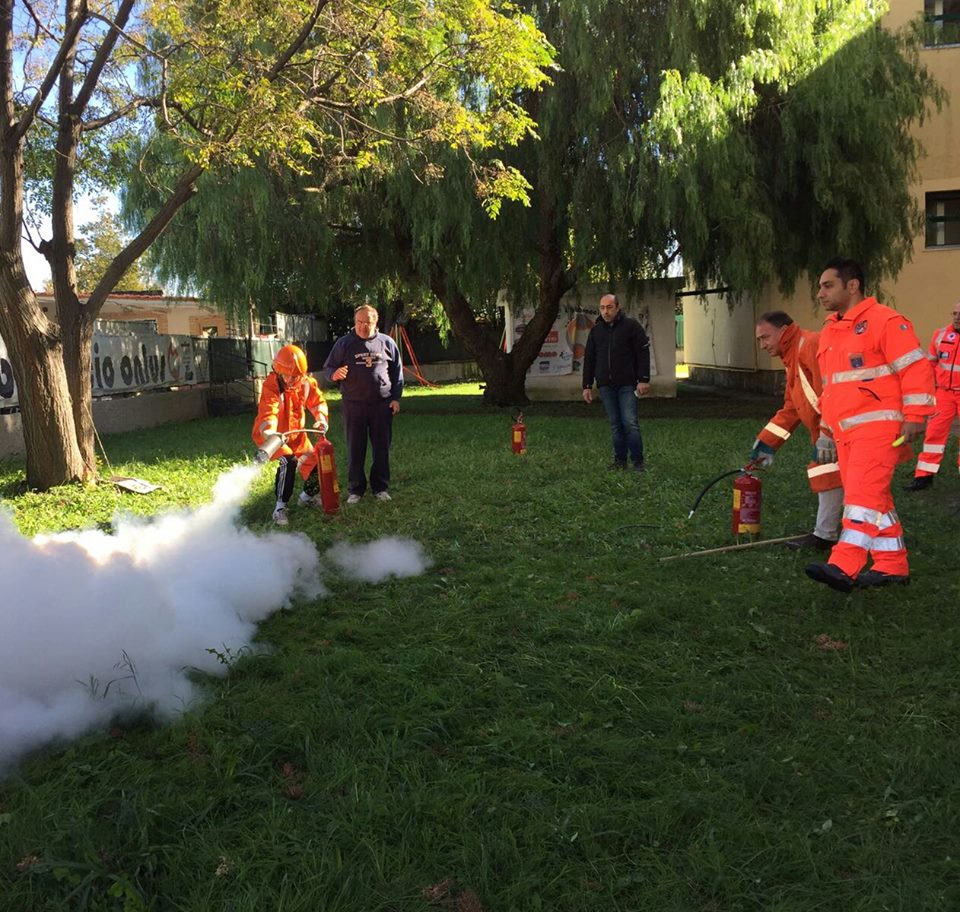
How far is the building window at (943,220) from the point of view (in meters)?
18.0

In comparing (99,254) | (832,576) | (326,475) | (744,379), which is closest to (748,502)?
(832,576)

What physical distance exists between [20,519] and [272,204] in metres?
9.61

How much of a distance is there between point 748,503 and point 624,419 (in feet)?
11.0

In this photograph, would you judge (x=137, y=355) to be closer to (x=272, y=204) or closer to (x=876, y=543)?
(x=272, y=204)

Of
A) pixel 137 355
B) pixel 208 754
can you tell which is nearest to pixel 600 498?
pixel 208 754

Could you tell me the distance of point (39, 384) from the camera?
846cm

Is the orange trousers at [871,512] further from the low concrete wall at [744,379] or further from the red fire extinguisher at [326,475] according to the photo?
the low concrete wall at [744,379]

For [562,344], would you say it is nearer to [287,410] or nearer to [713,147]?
[713,147]

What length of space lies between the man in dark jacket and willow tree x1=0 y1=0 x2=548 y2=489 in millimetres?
2959

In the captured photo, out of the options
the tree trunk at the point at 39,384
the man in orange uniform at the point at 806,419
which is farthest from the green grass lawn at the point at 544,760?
the tree trunk at the point at 39,384

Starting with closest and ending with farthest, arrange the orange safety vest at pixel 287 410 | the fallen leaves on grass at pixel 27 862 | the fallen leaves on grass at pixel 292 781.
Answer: the fallen leaves on grass at pixel 27 862, the fallen leaves on grass at pixel 292 781, the orange safety vest at pixel 287 410

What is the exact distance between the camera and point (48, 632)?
3.33 meters

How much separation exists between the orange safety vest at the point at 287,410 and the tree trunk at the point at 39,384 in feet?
10.6

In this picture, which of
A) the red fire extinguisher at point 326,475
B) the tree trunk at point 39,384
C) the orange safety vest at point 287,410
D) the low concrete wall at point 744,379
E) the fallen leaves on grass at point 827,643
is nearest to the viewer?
the fallen leaves on grass at point 827,643
